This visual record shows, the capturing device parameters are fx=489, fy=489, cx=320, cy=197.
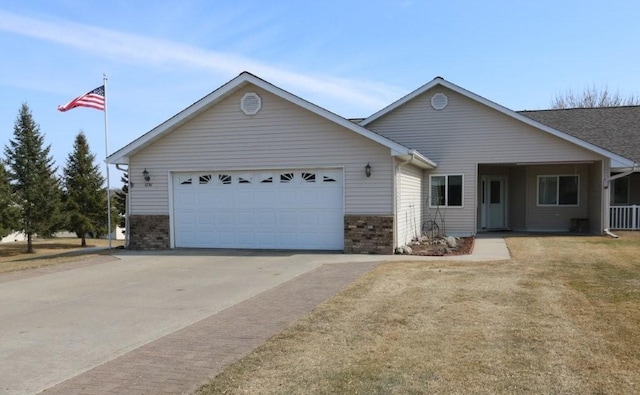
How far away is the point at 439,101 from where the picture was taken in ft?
60.1

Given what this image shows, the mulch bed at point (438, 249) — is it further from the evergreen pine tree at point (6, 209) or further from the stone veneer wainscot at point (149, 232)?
the evergreen pine tree at point (6, 209)

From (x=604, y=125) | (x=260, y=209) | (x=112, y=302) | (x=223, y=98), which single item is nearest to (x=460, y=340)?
(x=112, y=302)

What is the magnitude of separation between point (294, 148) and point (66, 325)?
823cm

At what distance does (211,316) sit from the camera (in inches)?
263

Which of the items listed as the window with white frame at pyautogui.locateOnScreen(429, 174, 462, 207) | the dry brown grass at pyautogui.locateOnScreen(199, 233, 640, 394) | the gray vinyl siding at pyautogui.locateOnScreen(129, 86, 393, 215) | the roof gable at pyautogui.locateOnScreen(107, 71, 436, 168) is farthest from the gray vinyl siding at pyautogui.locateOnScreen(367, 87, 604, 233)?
the dry brown grass at pyautogui.locateOnScreen(199, 233, 640, 394)

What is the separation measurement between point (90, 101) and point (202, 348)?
14.8 metres

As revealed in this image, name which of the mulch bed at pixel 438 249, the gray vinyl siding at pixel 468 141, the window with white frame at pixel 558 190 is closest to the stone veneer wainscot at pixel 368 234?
the mulch bed at pixel 438 249

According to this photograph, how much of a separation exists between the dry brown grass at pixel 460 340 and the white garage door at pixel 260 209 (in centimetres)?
455

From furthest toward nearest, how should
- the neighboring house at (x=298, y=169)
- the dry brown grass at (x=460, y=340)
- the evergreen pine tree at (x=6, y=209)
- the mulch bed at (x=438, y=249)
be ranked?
the evergreen pine tree at (x=6, y=209) → the neighboring house at (x=298, y=169) → the mulch bed at (x=438, y=249) → the dry brown grass at (x=460, y=340)

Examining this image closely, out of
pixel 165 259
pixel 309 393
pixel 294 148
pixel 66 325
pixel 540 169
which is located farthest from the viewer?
pixel 540 169

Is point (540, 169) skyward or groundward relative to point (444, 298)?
skyward

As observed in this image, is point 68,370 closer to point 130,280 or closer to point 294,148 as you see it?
point 130,280

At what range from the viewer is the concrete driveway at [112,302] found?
16.5ft

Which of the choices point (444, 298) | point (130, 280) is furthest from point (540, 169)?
point (130, 280)
